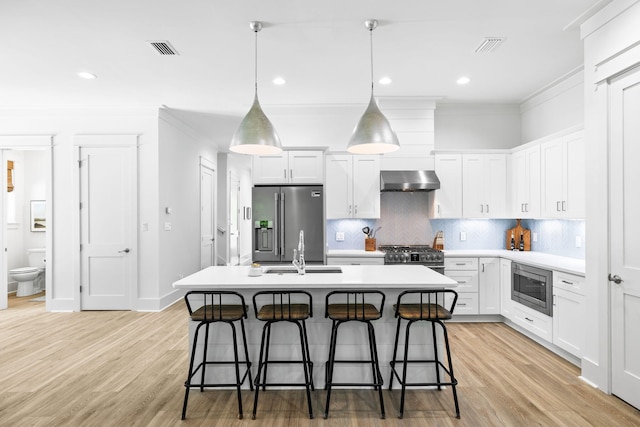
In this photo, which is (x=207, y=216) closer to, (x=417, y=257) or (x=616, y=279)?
(x=417, y=257)

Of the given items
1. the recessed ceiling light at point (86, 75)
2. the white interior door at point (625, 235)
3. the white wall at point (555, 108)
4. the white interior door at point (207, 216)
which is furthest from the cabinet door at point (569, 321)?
the white interior door at point (207, 216)

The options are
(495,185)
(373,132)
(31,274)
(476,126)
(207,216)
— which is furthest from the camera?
(207,216)

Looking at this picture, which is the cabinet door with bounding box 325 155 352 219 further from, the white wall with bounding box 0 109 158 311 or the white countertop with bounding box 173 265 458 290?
the white wall with bounding box 0 109 158 311

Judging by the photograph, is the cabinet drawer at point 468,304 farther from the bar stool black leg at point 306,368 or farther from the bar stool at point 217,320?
the bar stool at point 217,320

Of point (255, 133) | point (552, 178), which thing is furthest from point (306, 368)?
point (552, 178)

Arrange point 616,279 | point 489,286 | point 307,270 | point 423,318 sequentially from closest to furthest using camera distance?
point 423,318 < point 616,279 < point 307,270 < point 489,286

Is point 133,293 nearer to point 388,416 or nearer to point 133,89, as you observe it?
point 133,89

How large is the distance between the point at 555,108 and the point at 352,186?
2.70 metres

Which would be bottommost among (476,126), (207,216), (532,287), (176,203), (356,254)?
(532,287)

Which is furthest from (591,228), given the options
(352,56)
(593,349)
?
(352,56)

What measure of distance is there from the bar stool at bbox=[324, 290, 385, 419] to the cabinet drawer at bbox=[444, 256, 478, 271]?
2.07m

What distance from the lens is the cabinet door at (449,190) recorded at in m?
4.96

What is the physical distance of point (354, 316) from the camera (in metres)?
2.58

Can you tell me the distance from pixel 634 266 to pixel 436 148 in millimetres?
3148
